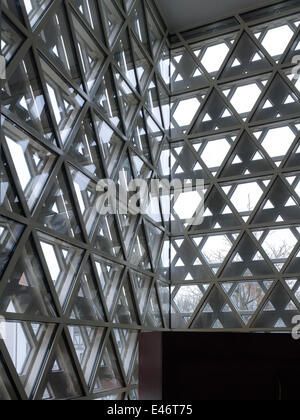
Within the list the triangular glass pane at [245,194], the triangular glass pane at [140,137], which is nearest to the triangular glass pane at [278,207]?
the triangular glass pane at [245,194]

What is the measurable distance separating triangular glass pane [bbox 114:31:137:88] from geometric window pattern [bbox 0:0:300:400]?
4 centimetres

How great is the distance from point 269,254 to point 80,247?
5281mm

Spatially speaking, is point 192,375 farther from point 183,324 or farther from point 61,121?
point 183,324

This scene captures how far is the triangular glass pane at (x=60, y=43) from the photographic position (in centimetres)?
748

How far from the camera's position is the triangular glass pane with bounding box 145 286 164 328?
1055cm

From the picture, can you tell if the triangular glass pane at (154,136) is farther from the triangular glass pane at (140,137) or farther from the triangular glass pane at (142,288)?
the triangular glass pane at (142,288)

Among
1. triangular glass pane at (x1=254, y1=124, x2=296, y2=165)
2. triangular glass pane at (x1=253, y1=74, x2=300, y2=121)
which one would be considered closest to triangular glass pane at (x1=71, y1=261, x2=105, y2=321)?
triangular glass pane at (x1=254, y1=124, x2=296, y2=165)

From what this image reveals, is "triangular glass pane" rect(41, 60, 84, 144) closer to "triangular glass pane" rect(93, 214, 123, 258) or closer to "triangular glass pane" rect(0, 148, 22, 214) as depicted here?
"triangular glass pane" rect(0, 148, 22, 214)

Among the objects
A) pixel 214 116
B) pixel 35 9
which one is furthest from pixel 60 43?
pixel 214 116

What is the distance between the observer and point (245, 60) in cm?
1245

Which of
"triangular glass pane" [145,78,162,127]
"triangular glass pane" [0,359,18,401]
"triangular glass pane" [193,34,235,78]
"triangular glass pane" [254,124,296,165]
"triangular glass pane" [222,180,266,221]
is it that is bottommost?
"triangular glass pane" [0,359,18,401]

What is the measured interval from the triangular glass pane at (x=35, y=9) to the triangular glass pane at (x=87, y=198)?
2.32 metres

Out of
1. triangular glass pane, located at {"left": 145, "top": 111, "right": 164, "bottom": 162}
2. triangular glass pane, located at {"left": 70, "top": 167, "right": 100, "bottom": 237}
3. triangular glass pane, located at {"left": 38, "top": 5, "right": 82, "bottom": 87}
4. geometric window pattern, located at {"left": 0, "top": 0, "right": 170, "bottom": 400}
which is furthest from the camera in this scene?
triangular glass pane, located at {"left": 145, "top": 111, "right": 164, "bottom": 162}

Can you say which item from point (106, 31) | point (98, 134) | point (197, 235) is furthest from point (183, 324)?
point (106, 31)
